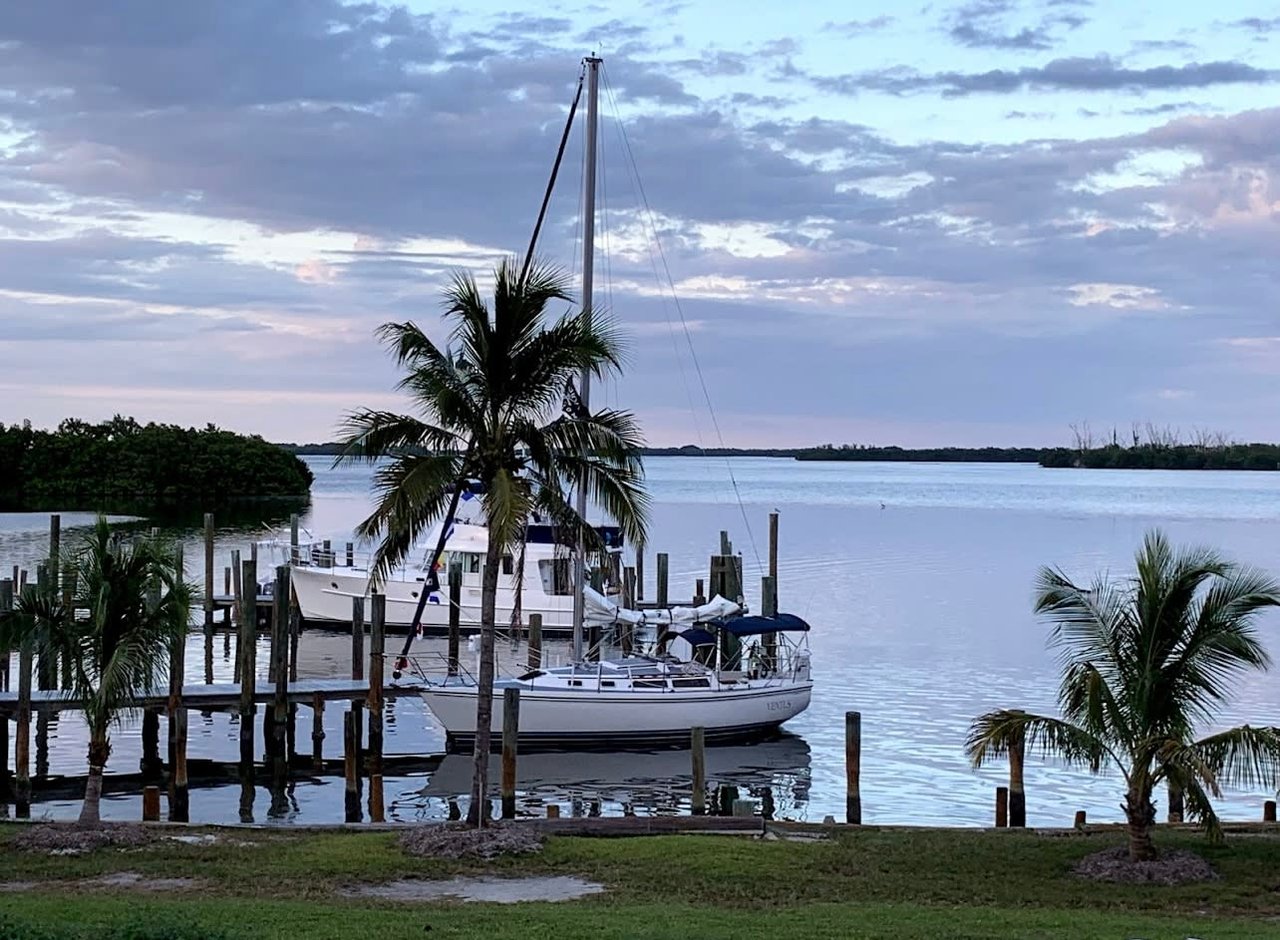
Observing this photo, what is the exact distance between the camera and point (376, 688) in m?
28.6

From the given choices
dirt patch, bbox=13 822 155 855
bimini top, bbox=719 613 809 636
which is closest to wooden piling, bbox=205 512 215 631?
bimini top, bbox=719 613 809 636

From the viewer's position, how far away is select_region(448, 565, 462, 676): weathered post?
116 feet

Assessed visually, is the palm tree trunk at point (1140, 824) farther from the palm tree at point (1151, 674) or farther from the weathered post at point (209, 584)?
the weathered post at point (209, 584)

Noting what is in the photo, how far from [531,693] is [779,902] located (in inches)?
634

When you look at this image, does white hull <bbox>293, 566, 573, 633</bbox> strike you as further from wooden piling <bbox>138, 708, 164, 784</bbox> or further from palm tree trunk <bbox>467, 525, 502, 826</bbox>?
palm tree trunk <bbox>467, 525, 502, 826</bbox>

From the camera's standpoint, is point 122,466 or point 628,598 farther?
point 122,466

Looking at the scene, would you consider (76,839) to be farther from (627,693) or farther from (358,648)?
(627,693)

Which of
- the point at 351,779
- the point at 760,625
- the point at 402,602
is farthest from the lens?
the point at 402,602

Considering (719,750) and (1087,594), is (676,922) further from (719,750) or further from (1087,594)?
(719,750)

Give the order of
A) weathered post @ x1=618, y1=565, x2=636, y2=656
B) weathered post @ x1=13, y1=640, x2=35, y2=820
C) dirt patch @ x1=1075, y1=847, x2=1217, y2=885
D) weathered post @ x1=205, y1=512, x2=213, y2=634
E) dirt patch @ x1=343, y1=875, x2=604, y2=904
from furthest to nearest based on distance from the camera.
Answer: weathered post @ x1=205, y1=512, x2=213, y2=634 < weathered post @ x1=618, y1=565, x2=636, y2=656 < weathered post @ x1=13, y1=640, x2=35, y2=820 < dirt patch @ x1=1075, y1=847, x2=1217, y2=885 < dirt patch @ x1=343, y1=875, x2=604, y2=904

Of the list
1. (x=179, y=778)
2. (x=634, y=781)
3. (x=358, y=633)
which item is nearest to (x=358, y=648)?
(x=358, y=633)

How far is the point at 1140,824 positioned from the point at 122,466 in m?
116

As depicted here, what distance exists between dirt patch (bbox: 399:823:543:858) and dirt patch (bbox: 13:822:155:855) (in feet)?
10.0

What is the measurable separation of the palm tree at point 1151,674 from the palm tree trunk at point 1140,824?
A: 11 mm
